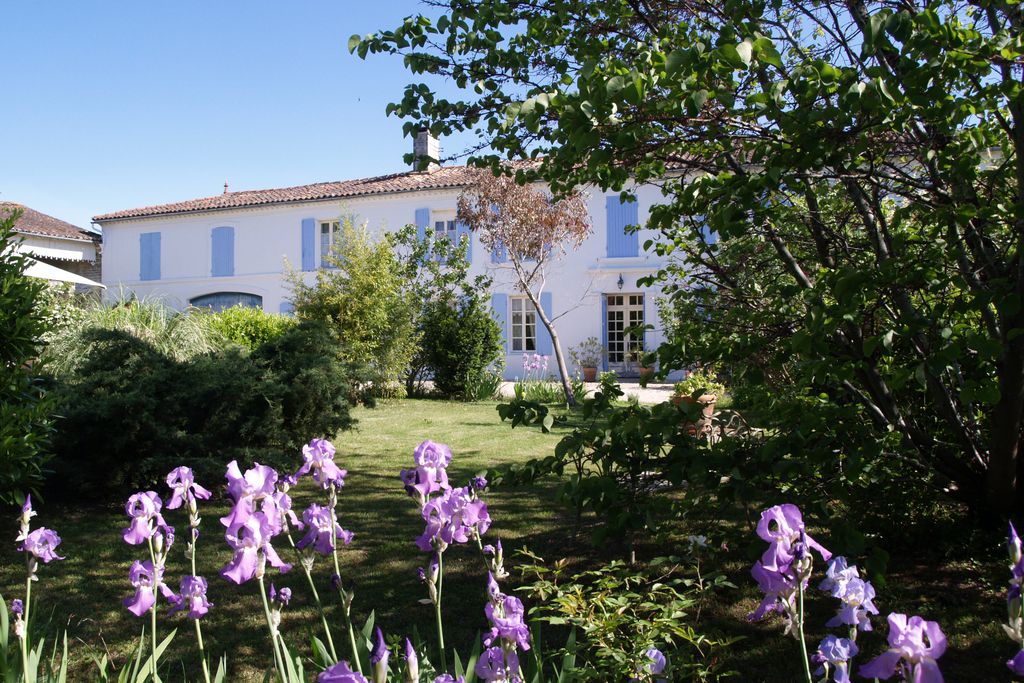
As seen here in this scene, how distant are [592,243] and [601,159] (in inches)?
666

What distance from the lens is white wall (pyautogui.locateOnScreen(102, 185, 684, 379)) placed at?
18.9 metres

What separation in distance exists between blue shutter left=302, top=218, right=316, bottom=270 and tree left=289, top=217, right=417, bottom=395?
7.30 meters

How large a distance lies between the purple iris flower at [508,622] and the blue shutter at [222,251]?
22.1 metres

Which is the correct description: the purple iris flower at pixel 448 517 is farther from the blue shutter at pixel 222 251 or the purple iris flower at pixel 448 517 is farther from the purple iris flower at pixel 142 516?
the blue shutter at pixel 222 251

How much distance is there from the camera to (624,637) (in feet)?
7.30

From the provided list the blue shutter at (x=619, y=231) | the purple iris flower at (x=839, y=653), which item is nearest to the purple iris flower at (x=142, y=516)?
the purple iris flower at (x=839, y=653)

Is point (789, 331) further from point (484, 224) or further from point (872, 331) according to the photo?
point (484, 224)

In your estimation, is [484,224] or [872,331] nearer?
[872,331]

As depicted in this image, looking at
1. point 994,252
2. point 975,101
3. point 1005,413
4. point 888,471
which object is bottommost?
point 888,471

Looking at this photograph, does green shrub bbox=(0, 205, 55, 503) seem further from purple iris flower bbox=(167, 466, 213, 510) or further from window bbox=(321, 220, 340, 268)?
window bbox=(321, 220, 340, 268)

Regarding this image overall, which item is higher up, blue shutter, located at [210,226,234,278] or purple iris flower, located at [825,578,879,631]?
blue shutter, located at [210,226,234,278]

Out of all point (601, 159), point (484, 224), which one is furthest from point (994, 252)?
point (484, 224)

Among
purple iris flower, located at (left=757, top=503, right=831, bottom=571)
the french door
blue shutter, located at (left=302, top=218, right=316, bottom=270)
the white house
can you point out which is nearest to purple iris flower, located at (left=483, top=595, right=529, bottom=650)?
purple iris flower, located at (left=757, top=503, right=831, bottom=571)

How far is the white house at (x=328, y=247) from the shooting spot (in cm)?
1883
